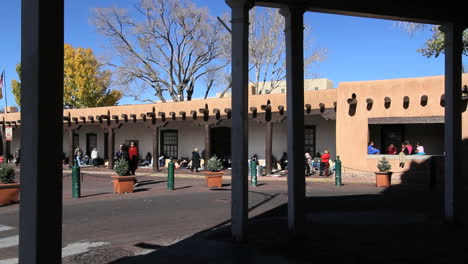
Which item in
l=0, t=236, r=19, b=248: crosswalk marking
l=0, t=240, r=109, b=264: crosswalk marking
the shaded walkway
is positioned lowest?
l=0, t=236, r=19, b=248: crosswalk marking

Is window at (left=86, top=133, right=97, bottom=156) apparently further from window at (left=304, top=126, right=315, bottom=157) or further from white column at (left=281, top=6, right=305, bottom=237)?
white column at (left=281, top=6, right=305, bottom=237)

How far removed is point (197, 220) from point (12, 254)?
3.70m

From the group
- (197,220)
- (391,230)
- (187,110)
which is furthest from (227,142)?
(391,230)

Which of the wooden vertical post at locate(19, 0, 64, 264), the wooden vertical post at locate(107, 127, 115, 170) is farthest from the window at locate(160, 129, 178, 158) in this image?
the wooden vertical post at locate(19, 0, 64, 264)

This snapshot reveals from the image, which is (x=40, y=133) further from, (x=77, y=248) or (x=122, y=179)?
(x=122, y=179)

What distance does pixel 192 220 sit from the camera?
923 centimetres

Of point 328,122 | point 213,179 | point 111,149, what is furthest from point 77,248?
point 111,149

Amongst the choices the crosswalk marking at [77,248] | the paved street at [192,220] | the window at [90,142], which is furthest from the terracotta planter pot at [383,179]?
the window at [90,142]

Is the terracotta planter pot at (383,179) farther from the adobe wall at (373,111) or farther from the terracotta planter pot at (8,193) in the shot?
the terracotta planter pot at (8,193)

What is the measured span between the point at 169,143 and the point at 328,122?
35.7 feet

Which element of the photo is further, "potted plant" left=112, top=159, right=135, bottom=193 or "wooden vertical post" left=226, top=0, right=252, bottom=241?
"potted plant" left=112, top=159, right=135, bottom=193

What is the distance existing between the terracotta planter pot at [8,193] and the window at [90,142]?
2112cm

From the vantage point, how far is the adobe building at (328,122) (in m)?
18.0

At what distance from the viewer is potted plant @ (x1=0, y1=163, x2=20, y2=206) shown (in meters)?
12.0
